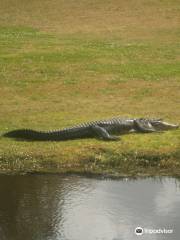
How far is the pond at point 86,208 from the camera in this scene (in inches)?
407

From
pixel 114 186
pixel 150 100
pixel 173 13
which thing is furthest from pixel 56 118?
pixel 173 13

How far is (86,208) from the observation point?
37.0ft

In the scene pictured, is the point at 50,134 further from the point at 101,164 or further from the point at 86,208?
the point at 86,208

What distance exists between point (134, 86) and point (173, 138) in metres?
5.81

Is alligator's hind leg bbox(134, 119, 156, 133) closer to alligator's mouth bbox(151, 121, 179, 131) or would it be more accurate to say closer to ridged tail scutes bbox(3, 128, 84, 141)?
alligator's mouth bbox(151, 121, 179, 131)

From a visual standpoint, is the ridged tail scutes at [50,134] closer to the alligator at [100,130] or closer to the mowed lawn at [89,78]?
the alligator at [100,130]

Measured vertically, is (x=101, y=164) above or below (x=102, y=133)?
below

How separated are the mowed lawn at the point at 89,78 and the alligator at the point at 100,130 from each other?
0.25 meters

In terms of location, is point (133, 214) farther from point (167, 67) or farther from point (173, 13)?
point (173, 13)

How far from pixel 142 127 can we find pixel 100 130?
107cm

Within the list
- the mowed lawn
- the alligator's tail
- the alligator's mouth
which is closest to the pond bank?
the mowed lawn

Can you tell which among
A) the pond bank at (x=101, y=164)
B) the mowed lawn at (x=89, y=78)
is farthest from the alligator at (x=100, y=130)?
the pond bank at (x=101, y=164)

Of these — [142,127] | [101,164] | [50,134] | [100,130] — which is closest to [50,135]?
[50,134]

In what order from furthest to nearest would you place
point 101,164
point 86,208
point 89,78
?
point 89,78
point 101,164
point 86,208
